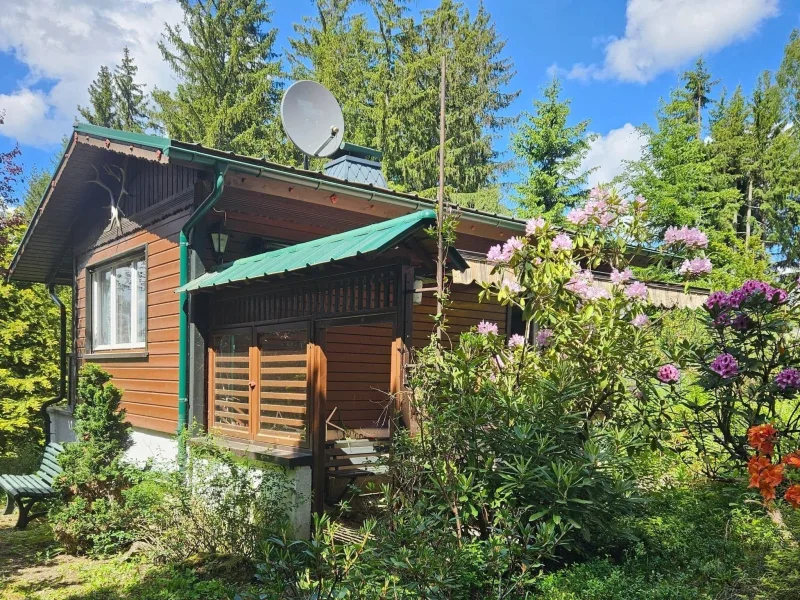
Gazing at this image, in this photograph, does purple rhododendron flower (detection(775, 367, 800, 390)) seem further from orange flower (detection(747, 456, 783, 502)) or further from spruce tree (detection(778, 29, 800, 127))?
spruce tree (detection(778, 29, 800, 127))

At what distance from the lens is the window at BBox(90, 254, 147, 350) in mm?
8250

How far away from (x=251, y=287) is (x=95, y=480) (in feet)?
8.67

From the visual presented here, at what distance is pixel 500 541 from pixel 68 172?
325 inches

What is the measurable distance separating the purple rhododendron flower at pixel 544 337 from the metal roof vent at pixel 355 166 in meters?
4.95

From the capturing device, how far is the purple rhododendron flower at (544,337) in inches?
169

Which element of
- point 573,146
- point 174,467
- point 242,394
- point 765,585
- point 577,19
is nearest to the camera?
point 765,585

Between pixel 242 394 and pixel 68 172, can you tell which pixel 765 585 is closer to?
pixel 242 394

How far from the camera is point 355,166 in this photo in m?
8.84

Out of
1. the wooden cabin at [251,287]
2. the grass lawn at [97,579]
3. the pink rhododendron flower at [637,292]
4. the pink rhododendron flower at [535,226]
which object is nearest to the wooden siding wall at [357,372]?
the wooden cabin at [251,287]

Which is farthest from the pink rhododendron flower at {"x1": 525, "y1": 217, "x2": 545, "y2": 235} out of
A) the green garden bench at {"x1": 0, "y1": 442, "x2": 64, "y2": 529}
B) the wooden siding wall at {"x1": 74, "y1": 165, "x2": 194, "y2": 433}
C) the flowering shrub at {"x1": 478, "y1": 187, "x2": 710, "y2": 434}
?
the green garden bench at {"x1": 0, "y1": 442, "x2": 64, "y2": 529}

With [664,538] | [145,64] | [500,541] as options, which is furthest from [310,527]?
[145,64]

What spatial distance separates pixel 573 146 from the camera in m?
19.4

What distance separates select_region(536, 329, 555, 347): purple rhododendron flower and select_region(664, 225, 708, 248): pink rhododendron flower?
125 centimetres

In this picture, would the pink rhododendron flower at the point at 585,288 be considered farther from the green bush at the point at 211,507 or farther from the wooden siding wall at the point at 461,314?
the wooden siding wall at the point at 461,314
